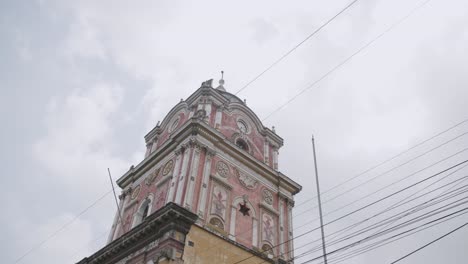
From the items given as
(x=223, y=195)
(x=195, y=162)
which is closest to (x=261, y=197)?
(x=223, y=195)

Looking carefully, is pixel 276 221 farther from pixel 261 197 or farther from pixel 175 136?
pixel 175 136

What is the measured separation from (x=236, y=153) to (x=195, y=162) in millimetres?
3575

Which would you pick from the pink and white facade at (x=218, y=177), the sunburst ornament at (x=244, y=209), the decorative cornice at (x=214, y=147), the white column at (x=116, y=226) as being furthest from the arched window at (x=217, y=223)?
the white column at (x=116, y=226)

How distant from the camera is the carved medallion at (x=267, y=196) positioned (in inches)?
1032

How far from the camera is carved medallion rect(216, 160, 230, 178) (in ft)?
80.3

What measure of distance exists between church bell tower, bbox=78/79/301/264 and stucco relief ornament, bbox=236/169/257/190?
0.24ft

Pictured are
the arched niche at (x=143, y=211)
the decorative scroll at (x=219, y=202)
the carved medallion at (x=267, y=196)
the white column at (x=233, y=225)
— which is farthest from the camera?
the carved medallion at (x=267, y=196)

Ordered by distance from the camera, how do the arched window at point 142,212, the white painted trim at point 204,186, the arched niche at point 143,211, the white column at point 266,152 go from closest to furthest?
the white painted trim at point 204,186, the arched niche at point 143,211, the arched window at point 142,212, the white column at point 266,152

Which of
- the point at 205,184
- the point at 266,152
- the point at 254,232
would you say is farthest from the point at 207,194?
the point at 266,152

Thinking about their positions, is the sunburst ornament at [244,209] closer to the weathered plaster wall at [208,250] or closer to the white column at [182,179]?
the weathered plaster wall at [208,250]

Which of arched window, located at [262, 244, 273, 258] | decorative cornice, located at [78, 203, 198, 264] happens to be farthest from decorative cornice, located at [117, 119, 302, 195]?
decorative cornice, located at [78, 203, 198, 264]

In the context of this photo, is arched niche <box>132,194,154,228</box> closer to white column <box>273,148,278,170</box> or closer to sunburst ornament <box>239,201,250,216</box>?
sunburst ornament <box>239,201,250,216</box>

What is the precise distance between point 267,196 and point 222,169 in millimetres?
3788

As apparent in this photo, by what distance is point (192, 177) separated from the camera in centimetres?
2255
